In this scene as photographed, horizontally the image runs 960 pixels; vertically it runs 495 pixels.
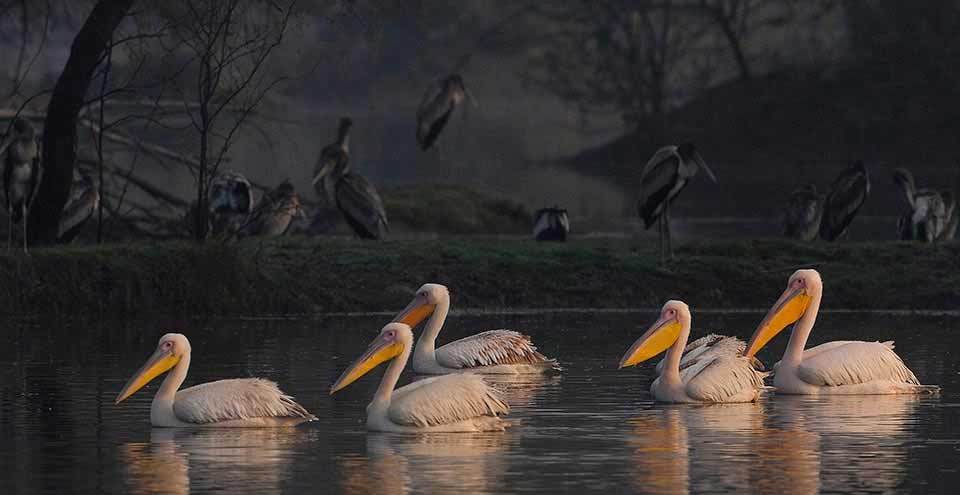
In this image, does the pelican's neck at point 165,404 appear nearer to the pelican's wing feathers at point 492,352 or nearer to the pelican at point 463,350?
the pelican at point 463,350

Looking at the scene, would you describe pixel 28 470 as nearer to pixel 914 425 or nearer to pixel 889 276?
pixel 914 425

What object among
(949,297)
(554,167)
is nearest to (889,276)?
(949,297)

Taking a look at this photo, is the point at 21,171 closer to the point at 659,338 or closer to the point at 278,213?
the point at 278,213

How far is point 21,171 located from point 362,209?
17.6 feet

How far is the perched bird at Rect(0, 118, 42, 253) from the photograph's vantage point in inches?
761

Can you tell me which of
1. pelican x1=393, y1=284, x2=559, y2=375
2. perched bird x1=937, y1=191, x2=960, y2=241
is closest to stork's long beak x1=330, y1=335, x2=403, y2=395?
pelican x1=393, y1=284, x2=559, y2=375

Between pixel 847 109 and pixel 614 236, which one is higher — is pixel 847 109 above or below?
above

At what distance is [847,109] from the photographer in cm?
5378

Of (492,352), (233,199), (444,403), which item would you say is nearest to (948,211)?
(233,199)

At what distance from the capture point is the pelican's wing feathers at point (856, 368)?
14141mm

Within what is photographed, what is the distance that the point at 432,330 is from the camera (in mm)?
15523

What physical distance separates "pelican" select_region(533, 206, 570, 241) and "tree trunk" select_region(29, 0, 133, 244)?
5.07 metres

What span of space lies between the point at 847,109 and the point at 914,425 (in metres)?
41.6

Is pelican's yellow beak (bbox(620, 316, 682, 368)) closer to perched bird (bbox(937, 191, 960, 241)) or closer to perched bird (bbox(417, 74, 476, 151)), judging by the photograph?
perched bird (bbox(937, 191, 960, 241))
